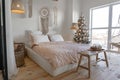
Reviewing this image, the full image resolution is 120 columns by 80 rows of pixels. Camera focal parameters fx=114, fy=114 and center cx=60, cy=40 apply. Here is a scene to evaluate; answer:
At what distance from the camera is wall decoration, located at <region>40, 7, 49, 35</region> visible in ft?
17.9

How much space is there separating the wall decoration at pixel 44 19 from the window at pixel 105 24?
250 centimetres

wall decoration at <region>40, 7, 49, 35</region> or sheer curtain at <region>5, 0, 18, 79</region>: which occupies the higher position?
wall decoration at <region>40, 7, 49, 35</region>

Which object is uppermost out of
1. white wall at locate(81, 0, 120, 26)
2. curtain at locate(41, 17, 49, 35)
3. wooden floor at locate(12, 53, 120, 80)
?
white wall at locate(81, 0, 120, 26)

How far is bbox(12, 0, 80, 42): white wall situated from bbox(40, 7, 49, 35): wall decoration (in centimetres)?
16

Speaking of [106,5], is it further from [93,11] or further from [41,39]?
[41,39]

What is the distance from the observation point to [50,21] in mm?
5738

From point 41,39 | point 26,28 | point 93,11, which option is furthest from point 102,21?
point 26,28

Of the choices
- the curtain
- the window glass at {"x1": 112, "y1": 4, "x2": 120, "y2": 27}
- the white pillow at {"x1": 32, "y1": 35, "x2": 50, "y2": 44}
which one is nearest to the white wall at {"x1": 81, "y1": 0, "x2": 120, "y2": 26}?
the window glass at {"x1": 112, "y1": 4, "x2": 120, "y2": 27}

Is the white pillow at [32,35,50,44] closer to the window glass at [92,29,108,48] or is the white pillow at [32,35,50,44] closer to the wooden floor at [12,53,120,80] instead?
the wooden floor at [12,53,120,80]

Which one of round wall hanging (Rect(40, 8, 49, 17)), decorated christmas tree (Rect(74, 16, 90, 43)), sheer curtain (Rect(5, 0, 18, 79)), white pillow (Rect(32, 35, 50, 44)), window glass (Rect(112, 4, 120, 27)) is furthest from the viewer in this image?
decorated christmas tree (Rect(74, 16, 90, 43))

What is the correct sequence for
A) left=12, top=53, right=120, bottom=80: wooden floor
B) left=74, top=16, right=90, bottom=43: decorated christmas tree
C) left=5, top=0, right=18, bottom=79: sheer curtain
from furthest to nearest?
left=74, top=16, right=90, bottom=43: decorated christmas tree, left=12, top=53, right=120, bottom=80: wooden floor, left=5, top=0, right=18, bottom=79: sheer curtain

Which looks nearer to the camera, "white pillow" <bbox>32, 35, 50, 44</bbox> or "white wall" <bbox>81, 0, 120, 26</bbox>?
"white pillow" <bbox>32, 35, 50, 44</bbox>

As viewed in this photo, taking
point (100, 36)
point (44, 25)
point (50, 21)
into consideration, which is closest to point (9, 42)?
point (44, 25)

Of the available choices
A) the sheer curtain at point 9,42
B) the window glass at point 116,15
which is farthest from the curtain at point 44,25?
the window glass at point 116,15
